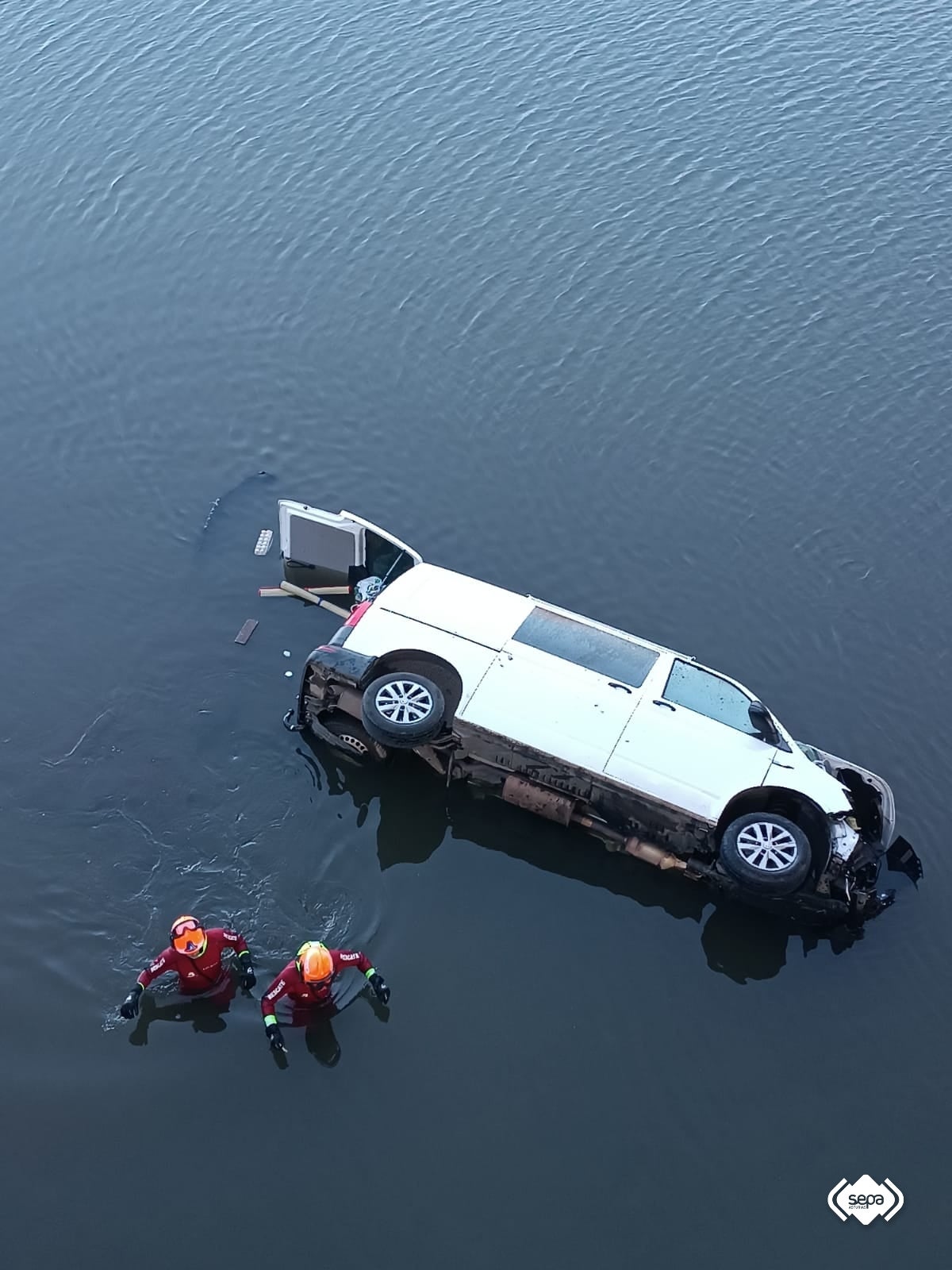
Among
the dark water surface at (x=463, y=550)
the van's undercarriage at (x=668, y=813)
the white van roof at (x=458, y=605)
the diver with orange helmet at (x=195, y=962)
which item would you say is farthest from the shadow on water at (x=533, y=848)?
the diver with orange helmet at (x=195, y=962)

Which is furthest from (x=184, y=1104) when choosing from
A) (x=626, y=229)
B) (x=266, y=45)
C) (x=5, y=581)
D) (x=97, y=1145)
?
(x=266, y=45)

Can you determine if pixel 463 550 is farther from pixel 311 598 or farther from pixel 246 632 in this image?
pixel 246 632

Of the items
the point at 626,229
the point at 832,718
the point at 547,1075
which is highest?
the point at 626,229

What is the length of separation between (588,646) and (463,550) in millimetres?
4479

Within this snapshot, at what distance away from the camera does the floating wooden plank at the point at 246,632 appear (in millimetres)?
18953

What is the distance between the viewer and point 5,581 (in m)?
19.8

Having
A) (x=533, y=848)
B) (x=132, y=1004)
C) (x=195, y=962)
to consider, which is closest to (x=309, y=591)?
(x=533, y=848)

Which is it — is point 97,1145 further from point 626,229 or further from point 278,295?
point 626,229

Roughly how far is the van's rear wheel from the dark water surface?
1455 mm

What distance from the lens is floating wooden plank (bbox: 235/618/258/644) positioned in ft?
62.2

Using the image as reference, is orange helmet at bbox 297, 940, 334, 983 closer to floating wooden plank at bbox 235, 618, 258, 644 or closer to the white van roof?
the white van roof

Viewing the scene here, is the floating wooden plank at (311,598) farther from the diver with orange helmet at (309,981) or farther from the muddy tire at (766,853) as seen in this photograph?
the muddy tire at (766,853)

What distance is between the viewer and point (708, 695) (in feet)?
54.1

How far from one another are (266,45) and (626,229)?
12.3 meters
